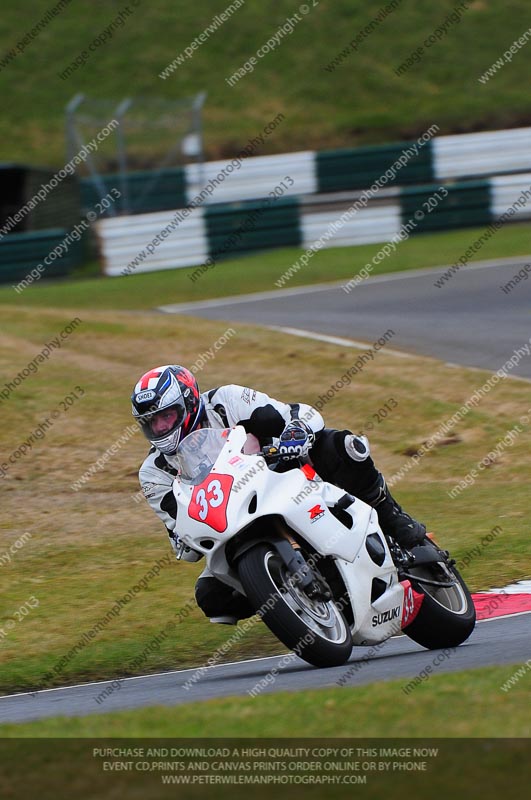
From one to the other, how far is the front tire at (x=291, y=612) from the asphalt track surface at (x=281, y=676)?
11cm

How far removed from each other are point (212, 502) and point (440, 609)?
4.79ft

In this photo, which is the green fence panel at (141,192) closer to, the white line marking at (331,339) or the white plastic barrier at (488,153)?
the white plastic barrier at (488,153)

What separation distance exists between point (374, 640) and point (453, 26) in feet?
97.5

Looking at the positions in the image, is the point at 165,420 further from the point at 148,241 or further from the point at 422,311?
the point at 148,241

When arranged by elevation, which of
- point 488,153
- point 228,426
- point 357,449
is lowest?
point 488,153

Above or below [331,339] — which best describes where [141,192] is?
below

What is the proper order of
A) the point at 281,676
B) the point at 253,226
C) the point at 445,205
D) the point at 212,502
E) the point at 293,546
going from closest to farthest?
the point at 212,502, the point at 293,546, the point at 281,676, the point at 253,226, the point at 445,205

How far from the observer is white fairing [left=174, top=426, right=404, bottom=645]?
5984 mm

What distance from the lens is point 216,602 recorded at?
21.5ft

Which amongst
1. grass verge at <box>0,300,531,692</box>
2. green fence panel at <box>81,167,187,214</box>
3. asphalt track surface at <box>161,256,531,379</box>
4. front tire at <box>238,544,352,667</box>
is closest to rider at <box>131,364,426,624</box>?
front tire at <box>238,544,352,667</box>

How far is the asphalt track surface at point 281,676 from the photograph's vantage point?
5887 mm

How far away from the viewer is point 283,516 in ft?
19.9

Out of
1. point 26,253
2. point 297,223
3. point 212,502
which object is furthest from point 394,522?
point 297,223
